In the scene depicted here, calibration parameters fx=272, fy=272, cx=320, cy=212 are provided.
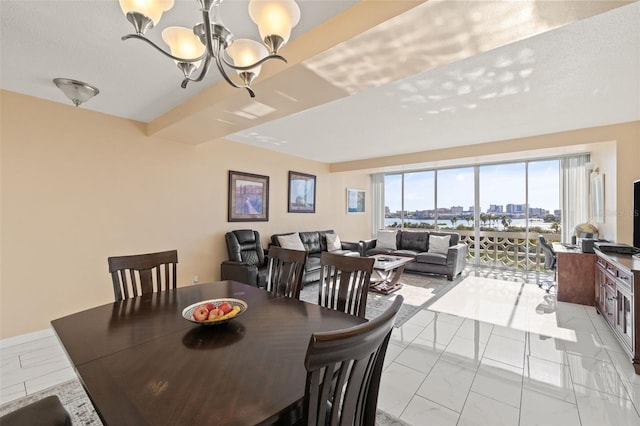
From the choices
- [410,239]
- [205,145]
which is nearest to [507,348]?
[410,239]

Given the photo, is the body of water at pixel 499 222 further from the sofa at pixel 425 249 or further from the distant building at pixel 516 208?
the sofa at pixel 425 249

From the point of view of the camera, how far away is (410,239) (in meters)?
6.41

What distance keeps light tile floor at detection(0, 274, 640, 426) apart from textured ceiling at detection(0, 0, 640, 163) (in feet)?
7.73

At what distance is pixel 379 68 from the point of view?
1926mm

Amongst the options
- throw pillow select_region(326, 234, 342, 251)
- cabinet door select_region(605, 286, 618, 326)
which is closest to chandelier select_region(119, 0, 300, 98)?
cabinet door select_region(605, 286, 618, 326)

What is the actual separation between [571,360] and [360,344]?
9.44 ft

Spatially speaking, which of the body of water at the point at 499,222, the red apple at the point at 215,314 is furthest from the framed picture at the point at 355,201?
the red apple at the point at 215,314

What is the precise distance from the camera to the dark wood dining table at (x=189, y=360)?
0.82m

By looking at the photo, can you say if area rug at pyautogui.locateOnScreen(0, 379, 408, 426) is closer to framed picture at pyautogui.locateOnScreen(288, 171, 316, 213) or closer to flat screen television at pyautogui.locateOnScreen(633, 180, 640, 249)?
flat screen television at pyautogui.locateOnScreen(633, 180, 640, 249)

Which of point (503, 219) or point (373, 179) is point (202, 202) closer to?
point (373, 179)

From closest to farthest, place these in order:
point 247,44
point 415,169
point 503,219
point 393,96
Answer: point 247,44
point 393,96
point 503,219
point 415,169

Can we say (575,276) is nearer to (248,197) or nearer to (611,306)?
(611,306)

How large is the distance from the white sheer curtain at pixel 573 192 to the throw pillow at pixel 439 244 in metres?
2.25

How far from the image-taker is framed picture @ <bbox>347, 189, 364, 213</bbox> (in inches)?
299
